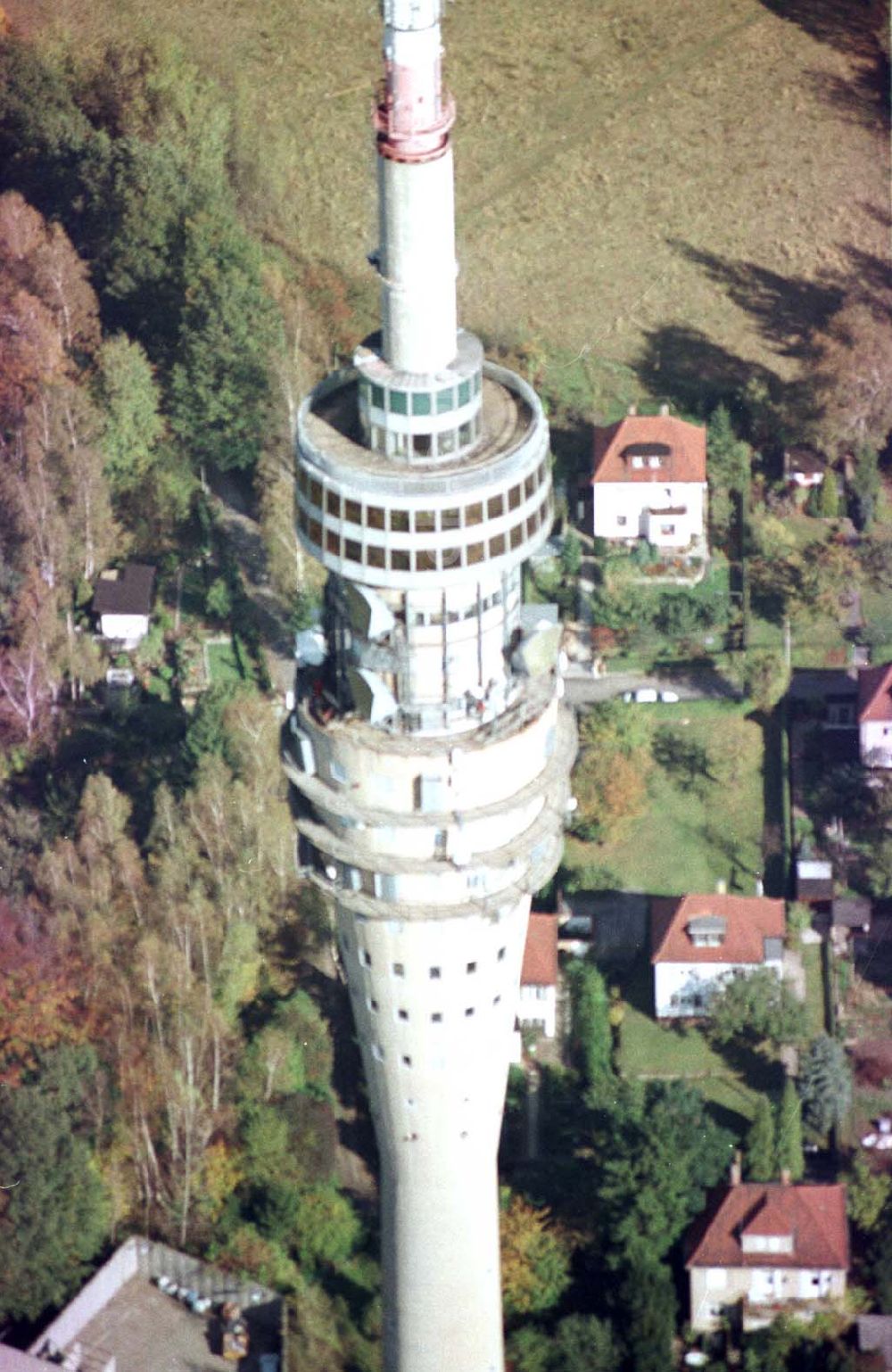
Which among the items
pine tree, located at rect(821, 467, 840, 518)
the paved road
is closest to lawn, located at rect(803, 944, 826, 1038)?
the paved road

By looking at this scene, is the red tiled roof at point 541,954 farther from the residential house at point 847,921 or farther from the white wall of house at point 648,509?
the white wall of house at point 648,509

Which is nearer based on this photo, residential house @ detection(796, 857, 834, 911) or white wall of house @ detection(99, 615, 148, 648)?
residential house @ detection(796, 857, 834, 911)

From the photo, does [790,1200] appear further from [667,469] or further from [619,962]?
[667,469]

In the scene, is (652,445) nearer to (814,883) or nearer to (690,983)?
(814,883)

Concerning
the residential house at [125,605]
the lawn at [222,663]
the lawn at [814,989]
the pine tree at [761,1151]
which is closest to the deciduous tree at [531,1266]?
the pine tree at [761,1151]

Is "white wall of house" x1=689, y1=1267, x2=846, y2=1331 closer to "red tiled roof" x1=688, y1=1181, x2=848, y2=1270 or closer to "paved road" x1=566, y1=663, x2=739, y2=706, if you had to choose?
"red tiled roof" x1=688, y1=1181, x2=848, y2=1270

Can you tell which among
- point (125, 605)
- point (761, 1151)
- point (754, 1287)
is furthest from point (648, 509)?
point (754, 1287)

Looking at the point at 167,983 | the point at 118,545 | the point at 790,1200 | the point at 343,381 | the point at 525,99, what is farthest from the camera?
the point at 525,99

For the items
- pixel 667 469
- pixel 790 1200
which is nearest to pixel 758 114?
pixel 667 469
